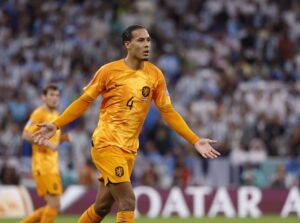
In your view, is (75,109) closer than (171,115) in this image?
Yes

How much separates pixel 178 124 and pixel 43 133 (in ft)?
5.15

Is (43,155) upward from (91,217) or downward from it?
upward

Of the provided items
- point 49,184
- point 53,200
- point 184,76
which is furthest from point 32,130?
point 184,76

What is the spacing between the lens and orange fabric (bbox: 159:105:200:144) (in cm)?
1062

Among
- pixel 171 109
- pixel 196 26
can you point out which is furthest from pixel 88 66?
pixel 171 109

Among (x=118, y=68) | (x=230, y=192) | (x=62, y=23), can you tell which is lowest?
(x=230, y=192)

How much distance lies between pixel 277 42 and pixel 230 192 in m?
6.71

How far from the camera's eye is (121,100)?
10.7 metres

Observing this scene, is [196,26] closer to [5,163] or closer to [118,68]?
[5,163]

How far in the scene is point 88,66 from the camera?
2308 cm

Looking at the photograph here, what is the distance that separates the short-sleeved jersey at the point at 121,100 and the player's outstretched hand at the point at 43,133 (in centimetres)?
58

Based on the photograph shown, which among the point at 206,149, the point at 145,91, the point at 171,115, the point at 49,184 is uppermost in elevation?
the point at 145,91

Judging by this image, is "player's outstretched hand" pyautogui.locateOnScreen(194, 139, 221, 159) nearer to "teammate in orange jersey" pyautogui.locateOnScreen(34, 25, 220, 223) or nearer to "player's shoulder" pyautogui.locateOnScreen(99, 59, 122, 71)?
"teammate in orange jersey" pyautogui.locateOnScreen(34, 25, 220, 223)

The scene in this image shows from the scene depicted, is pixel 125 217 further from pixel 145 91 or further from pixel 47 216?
pixel 47 216
